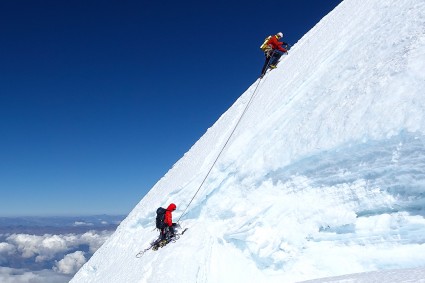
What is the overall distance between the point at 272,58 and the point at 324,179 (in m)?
8.68

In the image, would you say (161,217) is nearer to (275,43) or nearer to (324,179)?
(324,179)

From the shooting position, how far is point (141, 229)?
1176 centimetres

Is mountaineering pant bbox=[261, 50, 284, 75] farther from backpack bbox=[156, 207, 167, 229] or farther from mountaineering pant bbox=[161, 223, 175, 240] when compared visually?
mountaineering pant bbox=[161, 223, 175, 240]

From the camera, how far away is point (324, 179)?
7363mm

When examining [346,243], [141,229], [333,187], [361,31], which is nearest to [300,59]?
[361,31]

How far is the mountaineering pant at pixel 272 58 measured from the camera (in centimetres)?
1473

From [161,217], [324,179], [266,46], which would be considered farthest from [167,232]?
[266,46]

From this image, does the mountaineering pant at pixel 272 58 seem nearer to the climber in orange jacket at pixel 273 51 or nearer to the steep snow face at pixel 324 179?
the climber in orange jacket at pixel 273 51

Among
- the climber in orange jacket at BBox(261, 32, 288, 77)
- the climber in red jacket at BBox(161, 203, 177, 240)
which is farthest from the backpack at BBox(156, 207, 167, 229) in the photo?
the climber in orange jacket at BBox(261, 32, 288, 77)

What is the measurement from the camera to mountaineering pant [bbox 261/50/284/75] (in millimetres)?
14734

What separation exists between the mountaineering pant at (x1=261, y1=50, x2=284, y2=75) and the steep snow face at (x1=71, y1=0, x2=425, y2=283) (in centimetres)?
419

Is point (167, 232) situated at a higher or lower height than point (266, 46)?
lower

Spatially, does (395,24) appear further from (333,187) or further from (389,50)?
(333,187)

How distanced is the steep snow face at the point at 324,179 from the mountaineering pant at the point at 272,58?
13.7ft
